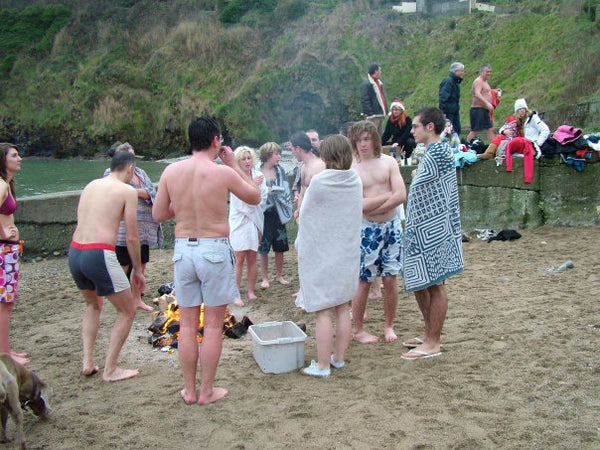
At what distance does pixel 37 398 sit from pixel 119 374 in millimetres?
829

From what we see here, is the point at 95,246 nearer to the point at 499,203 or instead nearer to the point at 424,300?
the point at 424,300

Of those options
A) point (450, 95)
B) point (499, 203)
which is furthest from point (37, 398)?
point (450, 95)

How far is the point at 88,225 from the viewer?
4.62 meters

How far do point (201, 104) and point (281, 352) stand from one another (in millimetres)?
31535

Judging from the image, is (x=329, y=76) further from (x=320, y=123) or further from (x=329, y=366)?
(x=329, y=366)

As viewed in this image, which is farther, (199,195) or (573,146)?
(573,146)

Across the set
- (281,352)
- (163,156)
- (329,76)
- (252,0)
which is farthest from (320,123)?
(281,352)

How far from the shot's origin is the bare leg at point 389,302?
17.3 feet

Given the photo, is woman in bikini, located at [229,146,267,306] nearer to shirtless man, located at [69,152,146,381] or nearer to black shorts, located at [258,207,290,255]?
black shorts, located at [258,207,290,255]

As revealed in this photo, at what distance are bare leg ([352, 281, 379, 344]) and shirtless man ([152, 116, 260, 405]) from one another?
4.49 feet

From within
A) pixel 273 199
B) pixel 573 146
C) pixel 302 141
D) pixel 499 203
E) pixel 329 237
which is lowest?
pixel 499 203

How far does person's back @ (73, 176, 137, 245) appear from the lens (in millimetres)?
4602

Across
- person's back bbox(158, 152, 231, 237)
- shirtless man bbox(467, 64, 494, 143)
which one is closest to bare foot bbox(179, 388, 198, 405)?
person's back bbox(158, 152, 231, 237)

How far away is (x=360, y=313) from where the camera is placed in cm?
539
